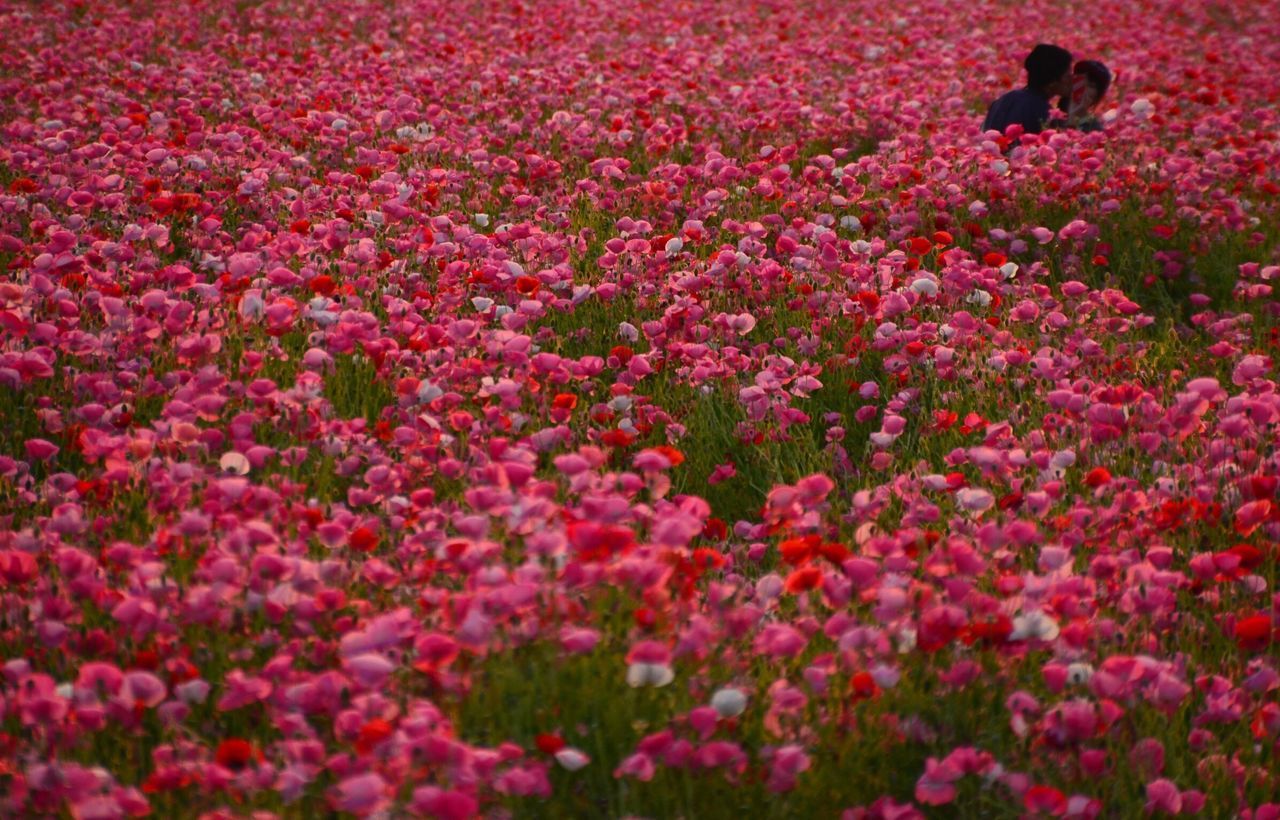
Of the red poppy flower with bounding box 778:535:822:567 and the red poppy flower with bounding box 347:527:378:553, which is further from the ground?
the red poppy flower with bounding box 778:535:822:567

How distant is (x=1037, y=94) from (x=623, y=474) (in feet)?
18.5

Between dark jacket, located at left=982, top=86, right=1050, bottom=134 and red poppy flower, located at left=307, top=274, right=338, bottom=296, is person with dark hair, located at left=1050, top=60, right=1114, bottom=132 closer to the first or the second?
dark jacket, located at left=982, top=86, right=1050, bottom=134

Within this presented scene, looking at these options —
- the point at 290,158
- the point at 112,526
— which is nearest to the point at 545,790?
the point at 112,526

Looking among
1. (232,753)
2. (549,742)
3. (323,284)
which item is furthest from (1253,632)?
(323,284)

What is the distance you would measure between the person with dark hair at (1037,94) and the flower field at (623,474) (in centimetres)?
46

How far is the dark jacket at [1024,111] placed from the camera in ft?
24.2

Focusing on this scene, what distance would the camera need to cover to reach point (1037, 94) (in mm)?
7461

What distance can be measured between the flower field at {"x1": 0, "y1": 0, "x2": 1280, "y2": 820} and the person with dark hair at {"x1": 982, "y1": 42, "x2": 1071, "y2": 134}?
46cm

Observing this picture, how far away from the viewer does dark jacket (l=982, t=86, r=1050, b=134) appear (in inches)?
290

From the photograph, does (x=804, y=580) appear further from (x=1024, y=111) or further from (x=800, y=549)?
(x=1024, y=111)

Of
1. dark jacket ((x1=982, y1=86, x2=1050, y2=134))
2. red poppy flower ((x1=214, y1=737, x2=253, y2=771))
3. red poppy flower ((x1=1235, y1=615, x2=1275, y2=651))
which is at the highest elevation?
dark jacket ((x1=982, y1=86, x2=1050, y2=134))

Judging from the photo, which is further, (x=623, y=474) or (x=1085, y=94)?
(x=1085, y=94)

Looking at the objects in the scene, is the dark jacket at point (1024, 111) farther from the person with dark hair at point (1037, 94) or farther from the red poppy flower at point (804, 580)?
the red poppy flower at point (804, 580)

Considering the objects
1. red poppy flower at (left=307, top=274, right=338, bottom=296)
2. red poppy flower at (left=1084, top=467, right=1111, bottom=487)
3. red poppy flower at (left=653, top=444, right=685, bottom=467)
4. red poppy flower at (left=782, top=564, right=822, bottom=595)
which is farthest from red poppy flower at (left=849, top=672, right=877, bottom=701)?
red poppy flower at (left=307, top=274, right=338, bottom=296)
